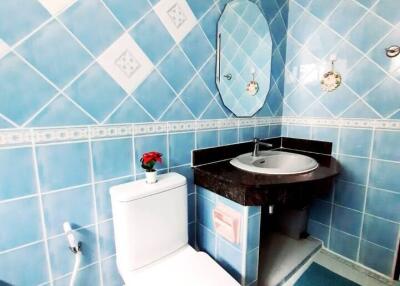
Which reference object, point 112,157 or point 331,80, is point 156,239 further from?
point 331,80

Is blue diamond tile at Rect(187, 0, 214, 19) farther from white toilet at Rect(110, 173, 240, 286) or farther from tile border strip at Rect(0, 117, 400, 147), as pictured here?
white toilet at Rect(110, 173, 240, 286)

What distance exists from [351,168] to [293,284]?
0.87 m

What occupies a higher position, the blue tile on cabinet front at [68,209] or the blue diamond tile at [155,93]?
the blue diamond tile at [155,93]

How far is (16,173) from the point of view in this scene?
33.0 inches

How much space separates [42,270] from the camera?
0.93 meters

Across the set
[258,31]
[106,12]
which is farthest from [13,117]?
[258,31]

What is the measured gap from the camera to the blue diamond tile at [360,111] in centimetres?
141

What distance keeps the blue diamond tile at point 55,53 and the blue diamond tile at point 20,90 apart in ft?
0.13

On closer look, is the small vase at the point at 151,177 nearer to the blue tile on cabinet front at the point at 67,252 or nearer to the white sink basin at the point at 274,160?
the blue tile on cabinet front at the point at 67,252

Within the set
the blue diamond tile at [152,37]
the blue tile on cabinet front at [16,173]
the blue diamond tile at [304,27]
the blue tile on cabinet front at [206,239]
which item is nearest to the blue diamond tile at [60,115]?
the blue tile on cabinet front at [16,173]

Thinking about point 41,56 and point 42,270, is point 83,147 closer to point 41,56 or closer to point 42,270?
point 41,56

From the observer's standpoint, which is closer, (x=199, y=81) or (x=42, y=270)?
(x=42, y=270)

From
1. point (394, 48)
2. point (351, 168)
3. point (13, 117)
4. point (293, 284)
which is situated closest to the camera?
point (13, 117)

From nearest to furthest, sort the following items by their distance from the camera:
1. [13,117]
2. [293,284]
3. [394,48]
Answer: [13,117], [394,48], [293,284]
